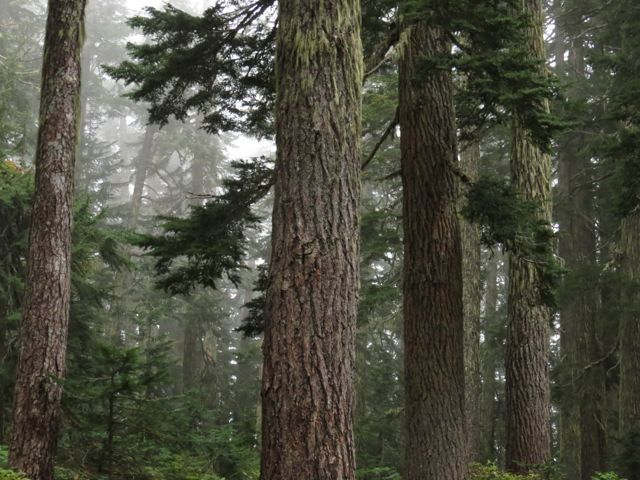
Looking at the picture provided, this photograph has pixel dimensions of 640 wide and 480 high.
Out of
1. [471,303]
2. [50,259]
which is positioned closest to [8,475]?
[50,259]

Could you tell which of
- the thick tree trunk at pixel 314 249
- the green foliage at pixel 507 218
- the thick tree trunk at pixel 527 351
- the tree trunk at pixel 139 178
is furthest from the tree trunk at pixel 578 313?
the tree trunk at pixel 139 178

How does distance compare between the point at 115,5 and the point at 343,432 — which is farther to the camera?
the point at 115,5

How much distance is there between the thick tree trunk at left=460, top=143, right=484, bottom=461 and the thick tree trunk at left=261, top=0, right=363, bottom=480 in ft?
28.4

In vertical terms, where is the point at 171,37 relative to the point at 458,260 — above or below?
above

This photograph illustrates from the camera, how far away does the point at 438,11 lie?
6188mm

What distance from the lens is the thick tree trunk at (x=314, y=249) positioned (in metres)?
4.03

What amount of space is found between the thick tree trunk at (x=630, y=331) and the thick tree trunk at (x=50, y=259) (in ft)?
36.1

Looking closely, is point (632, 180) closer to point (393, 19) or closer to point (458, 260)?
point (458, 260)

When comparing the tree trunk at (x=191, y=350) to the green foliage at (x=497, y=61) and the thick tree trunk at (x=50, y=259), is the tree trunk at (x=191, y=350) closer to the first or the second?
the thick tree trunk at (x=50, y=259)

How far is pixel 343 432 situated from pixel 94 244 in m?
8.72

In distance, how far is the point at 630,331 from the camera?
13211mm

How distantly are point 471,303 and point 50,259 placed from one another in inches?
354

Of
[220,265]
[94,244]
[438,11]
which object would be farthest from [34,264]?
[438,11]

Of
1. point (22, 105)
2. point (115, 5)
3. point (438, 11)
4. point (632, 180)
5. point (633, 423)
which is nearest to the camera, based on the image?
point (438, 11)
